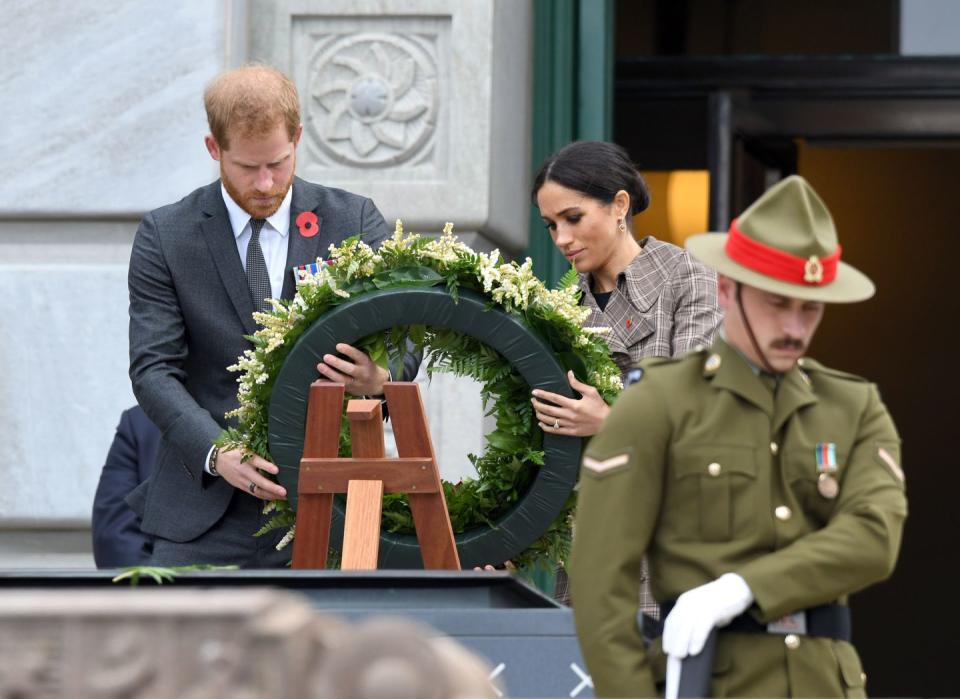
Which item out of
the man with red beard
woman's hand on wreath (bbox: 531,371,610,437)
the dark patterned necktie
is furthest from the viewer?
the dark patterned necktie

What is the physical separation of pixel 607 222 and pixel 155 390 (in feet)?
3.38

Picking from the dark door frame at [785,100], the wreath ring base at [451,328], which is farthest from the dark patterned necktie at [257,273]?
the dark door frame at [785,100]

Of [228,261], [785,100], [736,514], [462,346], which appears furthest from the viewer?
[785,100]

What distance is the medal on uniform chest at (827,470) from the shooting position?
233cm

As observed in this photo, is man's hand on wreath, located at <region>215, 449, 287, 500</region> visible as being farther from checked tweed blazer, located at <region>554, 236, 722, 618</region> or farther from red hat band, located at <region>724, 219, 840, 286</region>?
red hat band, located at <region>724, 219, 840, 286</region>

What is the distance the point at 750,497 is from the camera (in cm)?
233

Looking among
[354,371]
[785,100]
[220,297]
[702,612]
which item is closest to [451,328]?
[354,371]

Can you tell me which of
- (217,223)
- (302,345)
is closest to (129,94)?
(217,223)

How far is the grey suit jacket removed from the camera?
140 inches

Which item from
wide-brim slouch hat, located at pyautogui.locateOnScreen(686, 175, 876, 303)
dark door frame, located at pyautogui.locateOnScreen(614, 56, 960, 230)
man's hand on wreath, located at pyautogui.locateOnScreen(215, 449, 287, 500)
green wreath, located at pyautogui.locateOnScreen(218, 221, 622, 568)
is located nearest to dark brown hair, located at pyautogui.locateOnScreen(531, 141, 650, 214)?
green wreath, located at pyautogui.locateOnScreen(218, 221, 622, 568)

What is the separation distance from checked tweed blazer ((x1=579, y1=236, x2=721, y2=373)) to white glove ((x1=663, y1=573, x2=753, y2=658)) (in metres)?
1.35

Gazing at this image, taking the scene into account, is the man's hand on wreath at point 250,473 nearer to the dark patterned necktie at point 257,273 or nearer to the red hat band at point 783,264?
the dark patterned necktie at point 257,273

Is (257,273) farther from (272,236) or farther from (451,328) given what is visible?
(451,328)

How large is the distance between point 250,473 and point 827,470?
1.44m
